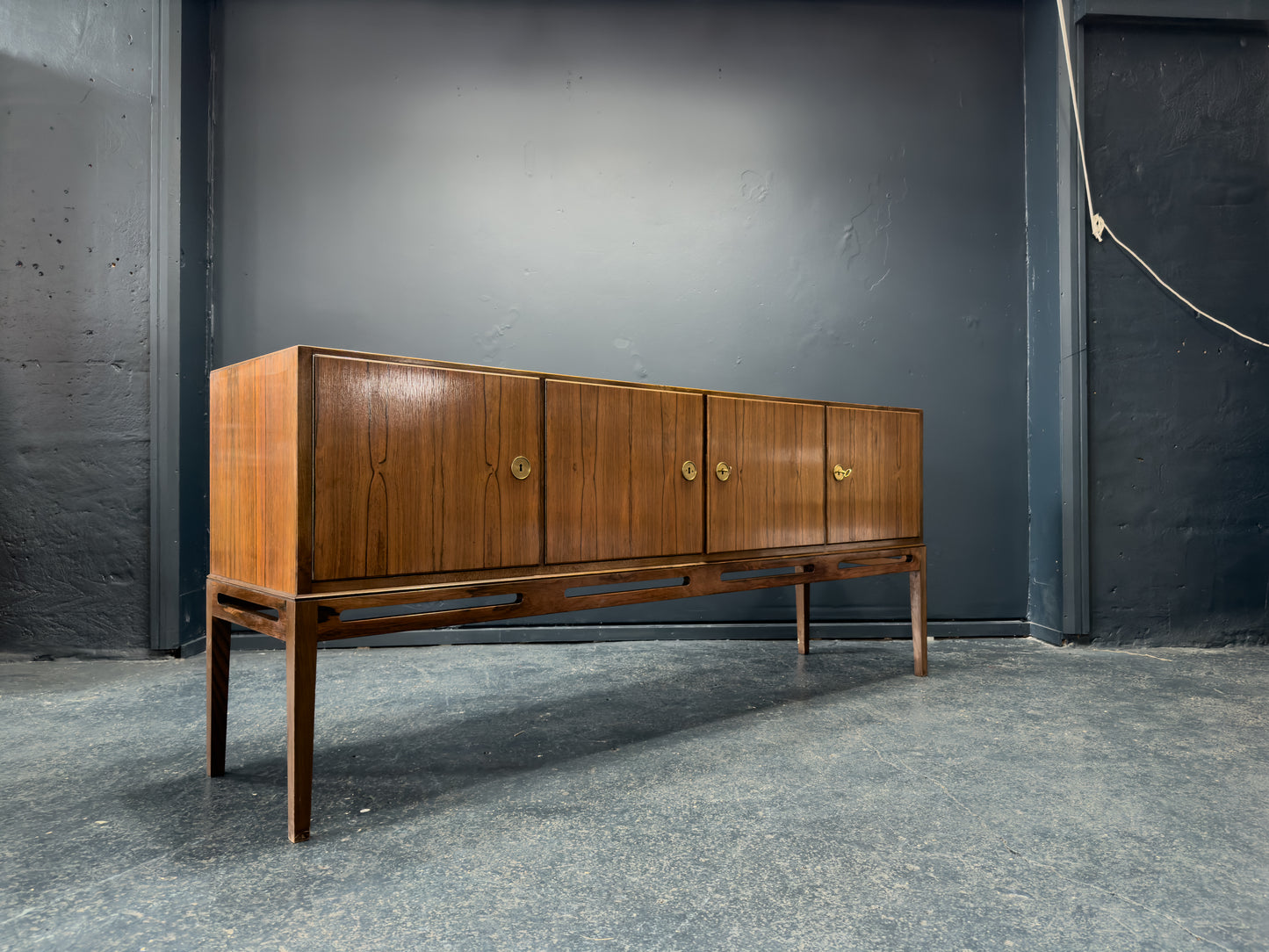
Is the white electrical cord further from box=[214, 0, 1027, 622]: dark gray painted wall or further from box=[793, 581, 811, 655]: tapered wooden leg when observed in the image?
box=[793, 581, 811, 655]: tapered wooden leg

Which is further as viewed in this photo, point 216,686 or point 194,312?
point 194,312

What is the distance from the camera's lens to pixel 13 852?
3.84 ft

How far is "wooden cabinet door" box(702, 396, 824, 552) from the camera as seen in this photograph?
74.8 inches

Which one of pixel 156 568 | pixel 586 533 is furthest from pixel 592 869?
pixel 156 568

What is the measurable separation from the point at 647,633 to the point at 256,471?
1.83 m

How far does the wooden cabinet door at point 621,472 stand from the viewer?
5.24ft

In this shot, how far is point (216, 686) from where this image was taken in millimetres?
1521

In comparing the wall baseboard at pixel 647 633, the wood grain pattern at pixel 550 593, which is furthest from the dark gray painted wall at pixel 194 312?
the wood grain pattern at pixel 550 593

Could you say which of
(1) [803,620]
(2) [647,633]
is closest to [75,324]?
(2) [647,633]

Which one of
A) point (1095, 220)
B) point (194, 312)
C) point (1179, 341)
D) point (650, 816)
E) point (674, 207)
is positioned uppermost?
point (674, 207)

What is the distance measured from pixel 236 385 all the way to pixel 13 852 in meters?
0.91

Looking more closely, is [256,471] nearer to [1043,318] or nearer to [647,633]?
[647,633]

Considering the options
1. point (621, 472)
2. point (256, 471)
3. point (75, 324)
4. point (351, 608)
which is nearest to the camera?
point (351, 608)

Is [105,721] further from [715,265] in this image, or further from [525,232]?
[715,265]
